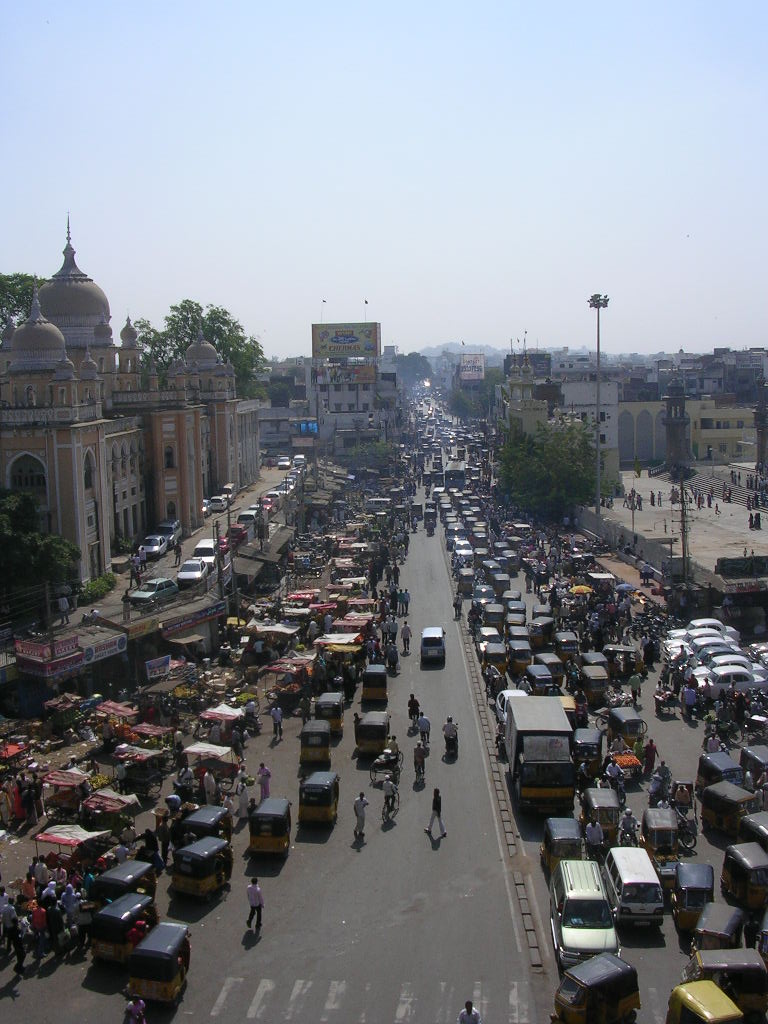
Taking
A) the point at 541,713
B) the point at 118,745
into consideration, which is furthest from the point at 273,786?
the point at 541,713

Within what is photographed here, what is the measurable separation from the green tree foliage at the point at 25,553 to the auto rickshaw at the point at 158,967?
1733cm

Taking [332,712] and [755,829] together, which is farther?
[332,712]

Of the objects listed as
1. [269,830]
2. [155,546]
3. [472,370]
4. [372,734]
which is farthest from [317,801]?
[472,370]

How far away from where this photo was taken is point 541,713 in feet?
69.6

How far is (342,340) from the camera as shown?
110625 millimetres

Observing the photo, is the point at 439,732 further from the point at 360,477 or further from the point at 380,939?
the point at 360,477

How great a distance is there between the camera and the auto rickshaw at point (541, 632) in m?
32.0

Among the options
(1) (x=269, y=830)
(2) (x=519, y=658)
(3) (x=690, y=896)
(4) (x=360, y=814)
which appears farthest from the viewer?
(2) (x=519, y=658)

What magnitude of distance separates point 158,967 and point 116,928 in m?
1.29

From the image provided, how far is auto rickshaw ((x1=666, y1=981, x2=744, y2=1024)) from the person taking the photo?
1221cm

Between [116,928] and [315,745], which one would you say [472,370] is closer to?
[315,745]

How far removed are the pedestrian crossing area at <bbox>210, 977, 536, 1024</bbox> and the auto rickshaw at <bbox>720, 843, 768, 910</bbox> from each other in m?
4.08

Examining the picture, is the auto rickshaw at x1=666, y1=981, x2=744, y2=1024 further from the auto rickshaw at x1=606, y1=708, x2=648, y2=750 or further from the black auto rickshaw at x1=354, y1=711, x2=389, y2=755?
the black auto rickshaw at x1=354, y1=711, x2=389, y2=755

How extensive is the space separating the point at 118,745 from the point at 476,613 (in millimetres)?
15701
